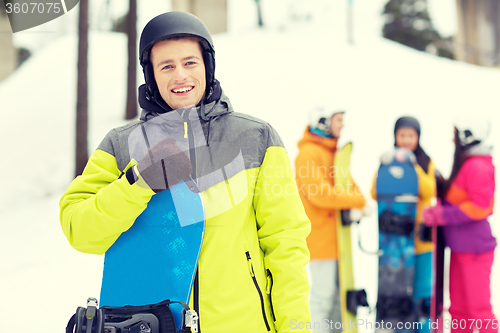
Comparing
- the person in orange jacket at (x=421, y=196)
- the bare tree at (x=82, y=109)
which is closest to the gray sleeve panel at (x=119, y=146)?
the person in orange jacket at (x=421, y=196)

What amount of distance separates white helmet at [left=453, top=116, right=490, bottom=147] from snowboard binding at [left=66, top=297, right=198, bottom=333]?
241 cm

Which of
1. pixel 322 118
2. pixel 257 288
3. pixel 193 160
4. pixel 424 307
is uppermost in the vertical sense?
pixel 322 118

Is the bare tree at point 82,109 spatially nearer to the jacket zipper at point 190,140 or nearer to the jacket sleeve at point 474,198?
the jacket sleeve at point 474,198

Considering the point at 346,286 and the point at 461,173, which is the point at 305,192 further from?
the point at 461,173

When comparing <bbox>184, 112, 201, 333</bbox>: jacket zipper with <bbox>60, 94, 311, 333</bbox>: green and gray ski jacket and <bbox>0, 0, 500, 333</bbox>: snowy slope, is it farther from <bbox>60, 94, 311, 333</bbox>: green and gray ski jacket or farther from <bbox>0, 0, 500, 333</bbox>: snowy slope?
<bbox>0, 0, 500, 333</bbox>: snowy slope

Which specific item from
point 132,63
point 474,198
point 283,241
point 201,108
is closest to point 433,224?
point 474,198

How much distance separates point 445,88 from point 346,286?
6987 mm

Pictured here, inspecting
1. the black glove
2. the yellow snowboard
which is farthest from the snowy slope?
the black glove

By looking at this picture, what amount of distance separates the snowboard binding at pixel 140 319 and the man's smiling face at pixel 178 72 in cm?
58

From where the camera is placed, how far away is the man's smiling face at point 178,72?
129 centimetres

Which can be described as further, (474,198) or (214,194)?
(474,198)

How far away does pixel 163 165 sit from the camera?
1.07 metres

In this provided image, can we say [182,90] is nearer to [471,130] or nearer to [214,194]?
[214,194]

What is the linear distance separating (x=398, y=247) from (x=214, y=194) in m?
2.02
